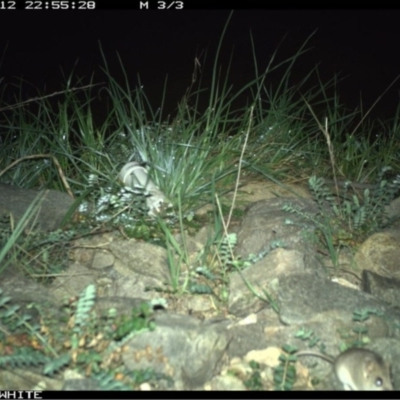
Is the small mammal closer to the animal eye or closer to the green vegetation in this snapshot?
the animal eye

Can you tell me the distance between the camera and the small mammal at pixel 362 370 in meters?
2.17

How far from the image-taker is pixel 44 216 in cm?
335

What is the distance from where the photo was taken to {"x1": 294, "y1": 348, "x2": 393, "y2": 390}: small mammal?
2.17 m

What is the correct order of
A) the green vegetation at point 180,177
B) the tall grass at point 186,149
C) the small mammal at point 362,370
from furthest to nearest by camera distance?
the tall grass at point 186,149 → the green vegetation at point 180,177 → the small mammal at point 362,370

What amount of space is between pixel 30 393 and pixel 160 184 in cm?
166

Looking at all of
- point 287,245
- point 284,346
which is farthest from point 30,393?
point 287,245

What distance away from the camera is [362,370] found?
7.11 ft

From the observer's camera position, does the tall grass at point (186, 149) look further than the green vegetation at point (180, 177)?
Yes

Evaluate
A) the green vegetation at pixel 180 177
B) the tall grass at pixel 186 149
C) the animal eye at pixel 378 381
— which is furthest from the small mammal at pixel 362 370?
the tall grass at pixel 186 149

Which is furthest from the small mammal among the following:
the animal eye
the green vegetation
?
the green vegetation

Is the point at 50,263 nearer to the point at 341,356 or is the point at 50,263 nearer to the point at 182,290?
the point at 182,290

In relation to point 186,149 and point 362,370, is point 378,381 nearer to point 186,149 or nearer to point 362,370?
point 362,370

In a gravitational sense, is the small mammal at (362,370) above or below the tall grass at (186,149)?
below

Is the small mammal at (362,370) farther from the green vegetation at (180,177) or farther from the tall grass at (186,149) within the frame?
the tall grass at (186,149)
